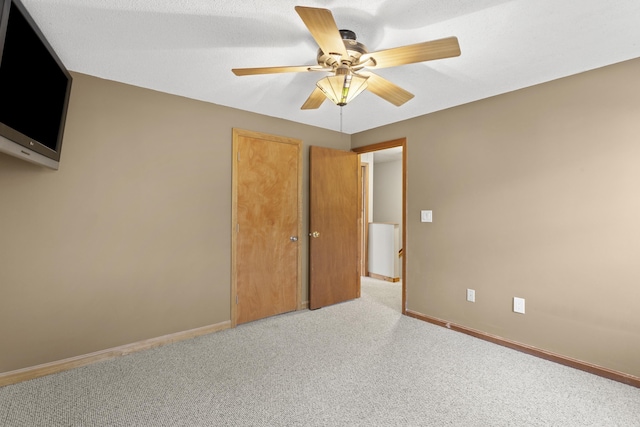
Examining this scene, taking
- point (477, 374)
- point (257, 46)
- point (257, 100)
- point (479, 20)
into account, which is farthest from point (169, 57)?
point (477, 374)

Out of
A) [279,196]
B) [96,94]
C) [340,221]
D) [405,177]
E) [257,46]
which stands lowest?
[340,221]

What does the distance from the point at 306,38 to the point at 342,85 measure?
0.37m

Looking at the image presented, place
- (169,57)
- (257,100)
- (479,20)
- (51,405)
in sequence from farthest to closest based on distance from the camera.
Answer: (257,100), (169,57), (51,405), (479,20)

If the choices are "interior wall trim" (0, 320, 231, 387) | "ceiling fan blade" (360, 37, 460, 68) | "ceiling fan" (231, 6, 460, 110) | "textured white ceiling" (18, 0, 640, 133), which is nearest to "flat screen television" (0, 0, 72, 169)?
"textured white ceiling" (18, 0, 640, 133)

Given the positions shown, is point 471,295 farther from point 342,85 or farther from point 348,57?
point 348,57

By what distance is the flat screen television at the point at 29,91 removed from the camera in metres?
1.43

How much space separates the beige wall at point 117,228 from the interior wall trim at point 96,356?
0.15 feet

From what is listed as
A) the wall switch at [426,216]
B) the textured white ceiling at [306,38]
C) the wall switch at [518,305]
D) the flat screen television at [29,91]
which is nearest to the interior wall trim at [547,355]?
the wall switch at [518,305]

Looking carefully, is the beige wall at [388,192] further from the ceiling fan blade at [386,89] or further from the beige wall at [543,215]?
the ceiling fan blade at [386,89]

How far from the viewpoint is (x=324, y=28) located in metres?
1.38

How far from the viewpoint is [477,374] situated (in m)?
2.22

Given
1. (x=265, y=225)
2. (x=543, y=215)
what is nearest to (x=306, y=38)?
(x=265, y=225)

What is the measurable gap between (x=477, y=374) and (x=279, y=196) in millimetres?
2481

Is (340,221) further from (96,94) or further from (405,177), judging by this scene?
(96,94)
